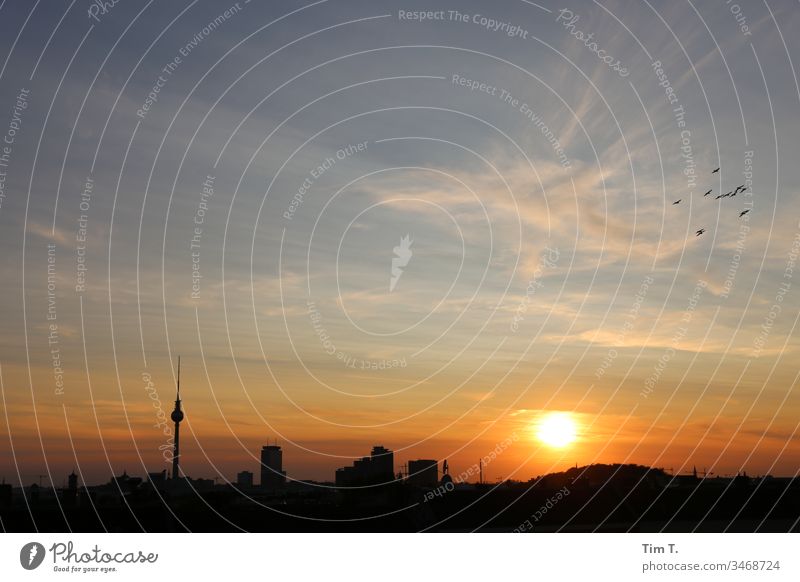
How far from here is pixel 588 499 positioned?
98375 mm
